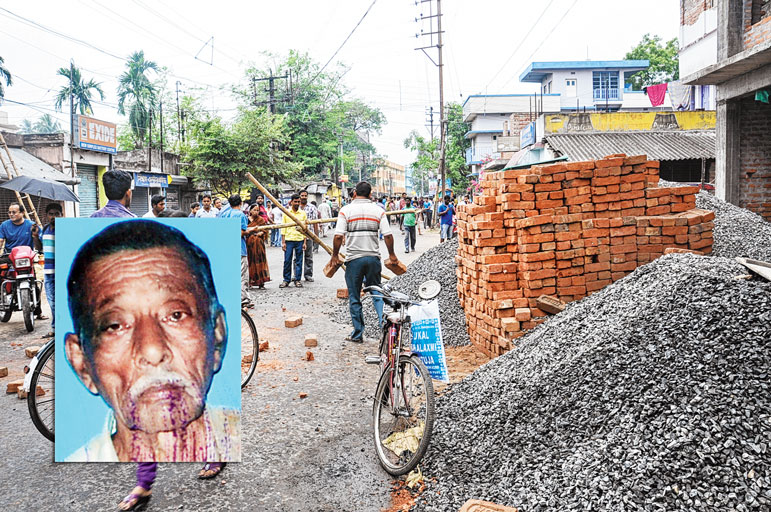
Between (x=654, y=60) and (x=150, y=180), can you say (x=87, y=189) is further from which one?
(x=654, y=60)

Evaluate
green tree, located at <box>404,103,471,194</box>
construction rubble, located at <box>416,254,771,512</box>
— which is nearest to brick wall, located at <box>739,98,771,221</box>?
construction rubble, located at <box>416,254,771,512</box>

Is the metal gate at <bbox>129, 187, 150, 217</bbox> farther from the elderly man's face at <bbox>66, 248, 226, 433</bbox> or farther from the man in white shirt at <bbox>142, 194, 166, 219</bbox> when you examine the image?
the elderly man's face at <bbox>66, 248, 226, 433</bbox>

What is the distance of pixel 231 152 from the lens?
29.4m

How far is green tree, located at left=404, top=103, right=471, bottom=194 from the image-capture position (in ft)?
161

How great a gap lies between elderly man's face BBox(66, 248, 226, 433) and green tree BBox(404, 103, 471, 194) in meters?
44.5

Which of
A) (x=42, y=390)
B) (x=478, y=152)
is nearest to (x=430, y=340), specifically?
(x=42, y=390)

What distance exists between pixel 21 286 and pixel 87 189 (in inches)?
791

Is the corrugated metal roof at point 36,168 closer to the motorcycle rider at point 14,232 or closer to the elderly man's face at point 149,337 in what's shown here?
the motorcycle rider at point 14,232

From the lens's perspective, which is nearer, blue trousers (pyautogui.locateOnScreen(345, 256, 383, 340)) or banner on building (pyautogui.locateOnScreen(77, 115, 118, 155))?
blue trousers (pyautogui.locateOnScreen(345, 256, 383, 340))

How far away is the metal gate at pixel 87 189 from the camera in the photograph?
25.8 meters

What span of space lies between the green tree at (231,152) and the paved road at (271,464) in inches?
929

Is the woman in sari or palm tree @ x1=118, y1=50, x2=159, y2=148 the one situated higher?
palm tree @ x1=118, y1=50, x2=159, y2=148

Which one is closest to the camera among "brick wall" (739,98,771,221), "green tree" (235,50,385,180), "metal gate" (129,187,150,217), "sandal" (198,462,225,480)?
"sandal" (198,462,225,480)

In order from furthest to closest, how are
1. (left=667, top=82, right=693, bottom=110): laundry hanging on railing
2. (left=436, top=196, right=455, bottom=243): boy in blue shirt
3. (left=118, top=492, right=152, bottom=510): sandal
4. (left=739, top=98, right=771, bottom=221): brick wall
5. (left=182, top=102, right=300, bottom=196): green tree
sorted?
(left=182, top=102, right=300, bottom=196): green tree, (left=667, top=82, right=693, bottom=110): laundry hanging on railing, (left=436, top=196, right=455, bottom=243): boy in blue shirt, (left=739, top=98, right=771, bottom=221): brick wall, (left=118, top=492, right=152, bottom=510): sandal
